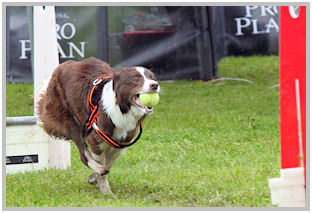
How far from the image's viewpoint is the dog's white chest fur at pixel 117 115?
5750 mm

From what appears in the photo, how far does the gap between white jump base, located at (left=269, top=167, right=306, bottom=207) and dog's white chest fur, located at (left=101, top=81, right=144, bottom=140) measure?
1.51m

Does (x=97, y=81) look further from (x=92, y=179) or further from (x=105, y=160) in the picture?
(x=92, y=179)

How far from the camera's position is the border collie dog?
561cm

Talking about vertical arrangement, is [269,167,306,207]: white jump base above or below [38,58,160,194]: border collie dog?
below

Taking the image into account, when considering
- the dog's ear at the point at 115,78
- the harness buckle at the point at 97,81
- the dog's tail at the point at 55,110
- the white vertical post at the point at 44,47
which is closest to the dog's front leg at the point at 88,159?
the dog's tail at the point at 55,110

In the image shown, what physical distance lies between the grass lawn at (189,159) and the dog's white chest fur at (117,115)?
0.67 m

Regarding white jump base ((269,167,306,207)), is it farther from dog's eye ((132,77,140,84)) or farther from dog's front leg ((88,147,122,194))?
dog's front leg ((88,147,122,194))

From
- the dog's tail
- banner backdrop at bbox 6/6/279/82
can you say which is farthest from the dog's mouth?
banner backdrop at bbox 6/6/279/82

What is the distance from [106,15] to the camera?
1260cm

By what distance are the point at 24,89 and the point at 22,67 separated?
70 cm

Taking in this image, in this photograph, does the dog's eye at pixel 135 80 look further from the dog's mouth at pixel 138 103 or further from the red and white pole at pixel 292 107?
the red and white pole at pixel 292 107

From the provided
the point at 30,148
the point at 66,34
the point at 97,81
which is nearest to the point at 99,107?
the point at 97,81

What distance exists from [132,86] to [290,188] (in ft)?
5.62

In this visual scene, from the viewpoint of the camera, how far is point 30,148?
752 cm
